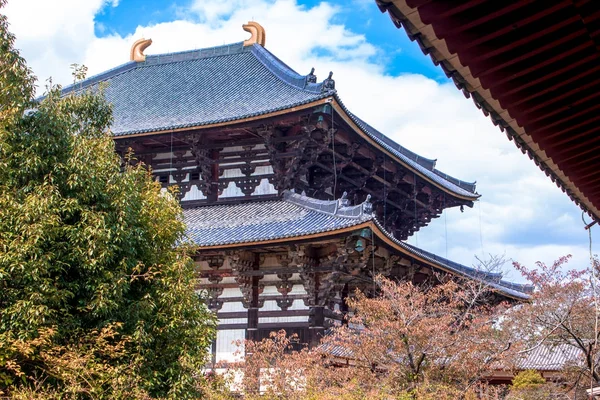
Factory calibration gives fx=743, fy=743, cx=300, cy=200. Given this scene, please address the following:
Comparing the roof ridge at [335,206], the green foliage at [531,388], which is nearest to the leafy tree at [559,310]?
the green foliage at [531,388]

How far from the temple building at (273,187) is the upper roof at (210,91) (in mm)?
79

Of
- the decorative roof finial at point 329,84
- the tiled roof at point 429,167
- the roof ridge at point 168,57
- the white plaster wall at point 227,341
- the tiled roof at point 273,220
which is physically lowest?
the white plaster wall at point 227,341

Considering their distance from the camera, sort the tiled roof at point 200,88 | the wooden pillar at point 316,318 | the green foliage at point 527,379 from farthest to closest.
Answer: the green foliage at point 527,379
the tiled roof at point 200,88
the wooden pillar at point 316,318

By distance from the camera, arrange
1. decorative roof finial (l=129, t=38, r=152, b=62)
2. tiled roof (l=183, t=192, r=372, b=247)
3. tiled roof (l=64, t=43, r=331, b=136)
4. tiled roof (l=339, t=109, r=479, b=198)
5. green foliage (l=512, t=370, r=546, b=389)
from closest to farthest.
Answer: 1. tiled roof (l=183, t=192, r=372, b=247)
2. tiled roof (l=64, t=43, r=331, b=136)
3. green foliage (l=512, t=370, r=546, b=389)
4. decorative roof finial (l=129, t=38, r=152, b=62)
5. tiled roof (l=339, t=109, r=479, b=198)

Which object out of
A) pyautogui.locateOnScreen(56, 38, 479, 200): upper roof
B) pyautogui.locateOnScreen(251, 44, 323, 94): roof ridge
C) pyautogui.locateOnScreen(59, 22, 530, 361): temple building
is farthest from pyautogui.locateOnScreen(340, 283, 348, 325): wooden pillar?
pyautogui.locateOnScreen(251, 44, 323, 94): roof ridge

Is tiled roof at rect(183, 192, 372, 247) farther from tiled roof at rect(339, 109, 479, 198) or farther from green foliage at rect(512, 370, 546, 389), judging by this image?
green foliage at rect(512, 370, 546, 389)

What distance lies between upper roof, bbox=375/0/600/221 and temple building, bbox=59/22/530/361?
12.7 metres

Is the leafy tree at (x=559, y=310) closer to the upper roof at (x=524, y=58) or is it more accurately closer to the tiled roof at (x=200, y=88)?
the tiled roof at (x=200, y=88)

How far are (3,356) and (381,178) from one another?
17.2m

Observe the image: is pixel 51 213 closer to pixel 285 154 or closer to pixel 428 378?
pixel 428 378

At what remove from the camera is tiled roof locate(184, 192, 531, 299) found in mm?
19594

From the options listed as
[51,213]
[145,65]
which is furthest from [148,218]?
[145,65]

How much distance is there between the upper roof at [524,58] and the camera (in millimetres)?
4559

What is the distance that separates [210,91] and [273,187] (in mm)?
5664
